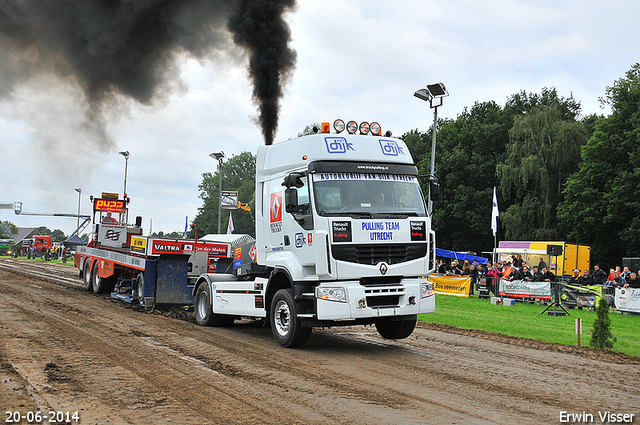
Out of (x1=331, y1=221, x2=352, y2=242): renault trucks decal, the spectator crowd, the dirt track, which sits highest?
(x1=331, y1=221, x2=352, y2=242): renault trucks decal

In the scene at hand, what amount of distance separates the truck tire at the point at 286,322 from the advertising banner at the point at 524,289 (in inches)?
529

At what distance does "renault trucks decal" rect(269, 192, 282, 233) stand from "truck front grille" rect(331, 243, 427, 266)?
1524mm

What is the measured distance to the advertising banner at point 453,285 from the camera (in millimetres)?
23141

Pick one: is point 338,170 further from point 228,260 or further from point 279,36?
point 279,36

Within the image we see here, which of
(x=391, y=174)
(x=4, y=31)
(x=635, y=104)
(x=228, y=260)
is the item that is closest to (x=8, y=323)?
(x=228, y=260)

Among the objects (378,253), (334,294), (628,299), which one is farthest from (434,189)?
(628,299)

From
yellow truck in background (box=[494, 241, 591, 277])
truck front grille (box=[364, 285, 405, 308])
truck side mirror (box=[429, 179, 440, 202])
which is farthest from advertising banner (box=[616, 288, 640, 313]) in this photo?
yellow truck in background (box=[494, 241, 591, 277])

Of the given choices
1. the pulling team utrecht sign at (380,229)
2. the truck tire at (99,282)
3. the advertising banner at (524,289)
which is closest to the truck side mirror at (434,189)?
the pulling team utrecht sign at (380,229)

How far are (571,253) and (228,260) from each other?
25.3 m

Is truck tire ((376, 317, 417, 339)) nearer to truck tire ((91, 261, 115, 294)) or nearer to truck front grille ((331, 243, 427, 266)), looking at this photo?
truck front grille ((331, 243, 427, 266))

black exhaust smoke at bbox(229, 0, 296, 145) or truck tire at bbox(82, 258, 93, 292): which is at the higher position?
black exhaust smoke at bbox(229, 0, 296, 145)

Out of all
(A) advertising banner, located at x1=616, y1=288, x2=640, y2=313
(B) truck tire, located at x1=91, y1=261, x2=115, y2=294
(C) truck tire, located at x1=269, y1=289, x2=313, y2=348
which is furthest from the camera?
(B) truck tire, located at x1=91, y1=261, x2=115, y2=294

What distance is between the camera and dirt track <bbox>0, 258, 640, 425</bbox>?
18.5 ft

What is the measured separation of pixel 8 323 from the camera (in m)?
11.1
